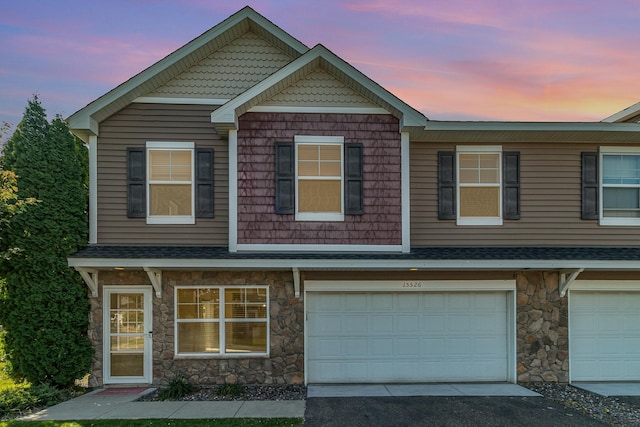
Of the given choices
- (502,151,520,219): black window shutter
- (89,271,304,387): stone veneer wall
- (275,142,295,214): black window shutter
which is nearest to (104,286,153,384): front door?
(89,271,304,387): stone veneer wall

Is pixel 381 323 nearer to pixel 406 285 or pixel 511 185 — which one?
pixel 406 285

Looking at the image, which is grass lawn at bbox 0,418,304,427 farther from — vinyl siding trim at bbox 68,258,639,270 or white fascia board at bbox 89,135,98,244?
white fascia board at bbox 89,135,98,244

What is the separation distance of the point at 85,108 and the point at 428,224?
24.6ft

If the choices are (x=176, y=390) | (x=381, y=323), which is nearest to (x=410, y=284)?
(x=381, y=323)

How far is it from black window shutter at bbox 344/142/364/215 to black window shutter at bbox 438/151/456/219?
6.11 feet

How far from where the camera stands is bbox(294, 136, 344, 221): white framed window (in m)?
7.73

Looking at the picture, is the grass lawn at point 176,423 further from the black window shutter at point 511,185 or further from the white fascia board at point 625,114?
the white fascia board at point 625,114

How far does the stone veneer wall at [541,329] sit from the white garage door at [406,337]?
1.12 feet

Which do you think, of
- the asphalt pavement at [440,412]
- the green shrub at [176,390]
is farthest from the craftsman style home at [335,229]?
the asphalt pavement at [440,412]

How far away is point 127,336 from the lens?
7688 mm

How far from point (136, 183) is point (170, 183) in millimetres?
697

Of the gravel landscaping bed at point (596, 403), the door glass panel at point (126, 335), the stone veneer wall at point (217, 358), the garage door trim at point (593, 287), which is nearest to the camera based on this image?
the gravel landscaping bed at point (596, 403)

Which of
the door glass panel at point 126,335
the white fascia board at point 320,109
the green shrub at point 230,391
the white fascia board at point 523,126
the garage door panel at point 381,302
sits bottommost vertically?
the green shrub at point 230,391

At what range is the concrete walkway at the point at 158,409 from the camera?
5.95 m
